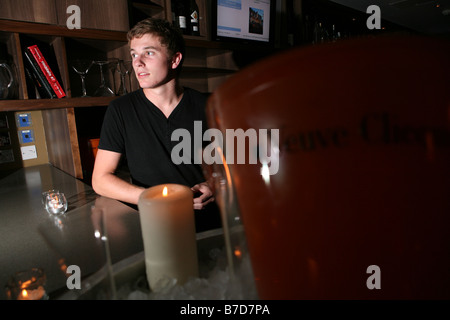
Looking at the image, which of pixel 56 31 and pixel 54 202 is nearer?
pixel 54 202

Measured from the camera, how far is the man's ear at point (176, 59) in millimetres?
1673

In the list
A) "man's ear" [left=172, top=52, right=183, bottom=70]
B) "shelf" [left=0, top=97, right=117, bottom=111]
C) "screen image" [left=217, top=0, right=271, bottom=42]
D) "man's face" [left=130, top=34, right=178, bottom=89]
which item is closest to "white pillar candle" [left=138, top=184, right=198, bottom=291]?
"man's face" [left=130, top=34, right=178, bottom=89]


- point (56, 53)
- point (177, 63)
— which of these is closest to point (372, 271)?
point (177, 63)

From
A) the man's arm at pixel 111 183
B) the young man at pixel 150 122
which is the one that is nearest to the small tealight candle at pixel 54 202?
the man's arm at pixel 111 183

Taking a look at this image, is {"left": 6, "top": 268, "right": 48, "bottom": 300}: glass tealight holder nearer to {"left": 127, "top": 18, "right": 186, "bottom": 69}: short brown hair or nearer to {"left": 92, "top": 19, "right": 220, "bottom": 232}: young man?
{"left": 92, "top": 19, "right": 220, "bottom": 232}: young man

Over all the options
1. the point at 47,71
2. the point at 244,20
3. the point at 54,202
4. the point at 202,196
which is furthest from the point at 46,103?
the point at 244,20

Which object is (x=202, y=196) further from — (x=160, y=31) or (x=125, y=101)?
(x=160, y=31)

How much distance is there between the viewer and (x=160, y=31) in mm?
1566

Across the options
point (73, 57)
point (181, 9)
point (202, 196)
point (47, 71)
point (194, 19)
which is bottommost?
point (202, 196)

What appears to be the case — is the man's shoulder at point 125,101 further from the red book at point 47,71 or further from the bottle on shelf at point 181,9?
the bottle on shelf at point 181,9

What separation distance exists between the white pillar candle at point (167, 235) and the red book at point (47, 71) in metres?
1.62

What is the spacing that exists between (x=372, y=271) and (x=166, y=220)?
242 millimetres

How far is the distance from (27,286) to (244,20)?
267cm

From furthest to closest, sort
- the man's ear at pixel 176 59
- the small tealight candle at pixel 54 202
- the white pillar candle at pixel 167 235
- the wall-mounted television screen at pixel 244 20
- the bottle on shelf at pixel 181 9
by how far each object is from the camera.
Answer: the wall-mounted television screen at pixel 244 20, the bottle on shelf at pixel 181 9, the man's ear at pixel 176 59, the small tealight candle at pixel 54 202, the white pillar candle at pixel 167 235
